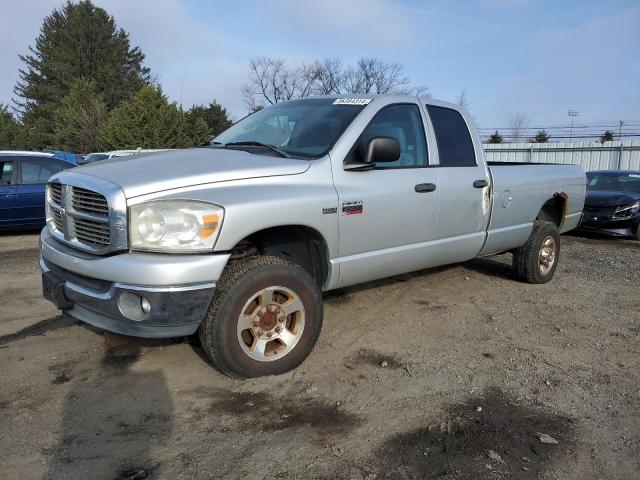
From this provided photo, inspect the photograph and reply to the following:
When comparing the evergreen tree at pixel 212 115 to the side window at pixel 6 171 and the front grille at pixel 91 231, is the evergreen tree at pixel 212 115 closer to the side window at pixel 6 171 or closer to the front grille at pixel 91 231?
the side window at pixel 6 171

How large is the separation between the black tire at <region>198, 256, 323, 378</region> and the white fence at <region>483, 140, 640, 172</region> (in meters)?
24.2

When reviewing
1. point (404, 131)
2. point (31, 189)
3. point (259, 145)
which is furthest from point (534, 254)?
point (31, 189)

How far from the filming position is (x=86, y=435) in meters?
2.99

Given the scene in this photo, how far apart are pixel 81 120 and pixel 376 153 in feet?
145

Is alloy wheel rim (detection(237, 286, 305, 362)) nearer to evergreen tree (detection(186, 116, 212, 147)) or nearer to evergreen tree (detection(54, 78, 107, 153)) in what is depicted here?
evergreen tree (detection(186, 116, 212, 147))

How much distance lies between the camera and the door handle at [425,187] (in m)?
4.52

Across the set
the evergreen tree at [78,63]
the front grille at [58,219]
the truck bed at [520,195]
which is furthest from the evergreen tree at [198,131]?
the front grille at [58,219]

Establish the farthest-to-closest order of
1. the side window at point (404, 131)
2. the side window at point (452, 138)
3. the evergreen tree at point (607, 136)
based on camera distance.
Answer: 1. the evergreen tree at point (607, 136)
2. the side window at point (452, 138)
3. the side window at point (404, 131)

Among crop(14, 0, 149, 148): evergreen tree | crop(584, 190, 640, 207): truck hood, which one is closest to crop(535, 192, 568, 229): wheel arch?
crop(584, 190, 640, 207): truck hood

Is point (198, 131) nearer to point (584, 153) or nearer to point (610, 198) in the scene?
point (584, 153)

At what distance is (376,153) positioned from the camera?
157 inches

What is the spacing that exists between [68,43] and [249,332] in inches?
2379

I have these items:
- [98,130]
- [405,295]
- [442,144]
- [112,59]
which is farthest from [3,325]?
[112,59]

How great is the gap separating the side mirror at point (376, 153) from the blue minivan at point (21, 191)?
738cm
